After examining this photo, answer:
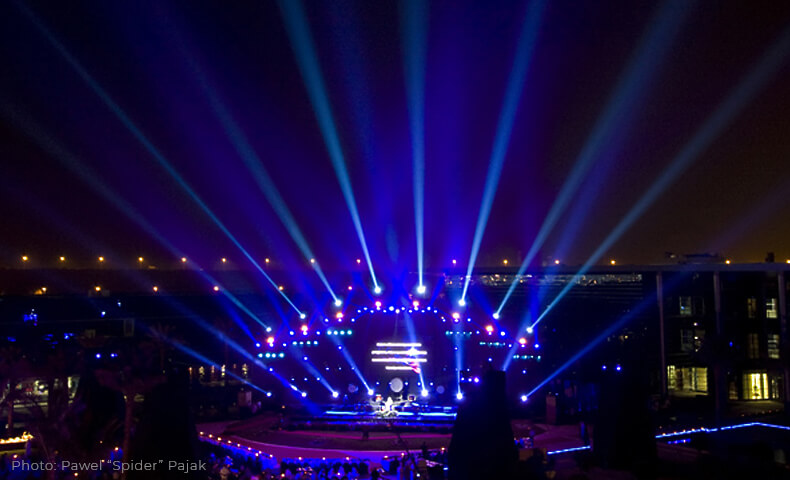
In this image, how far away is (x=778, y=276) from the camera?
19.9m

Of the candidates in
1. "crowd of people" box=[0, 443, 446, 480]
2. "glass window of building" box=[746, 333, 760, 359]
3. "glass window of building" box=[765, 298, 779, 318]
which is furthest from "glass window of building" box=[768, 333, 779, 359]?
"crowd of people" box=[0, 443, 446, 480]

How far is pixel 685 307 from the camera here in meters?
Result: 22.6

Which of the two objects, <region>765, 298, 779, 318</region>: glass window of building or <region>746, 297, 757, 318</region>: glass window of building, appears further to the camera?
<region>746, 297, 757, 318</region>: glass window of building

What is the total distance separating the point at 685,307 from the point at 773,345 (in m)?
3.29

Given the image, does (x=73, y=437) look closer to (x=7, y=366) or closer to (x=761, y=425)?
(x=7, y=366)

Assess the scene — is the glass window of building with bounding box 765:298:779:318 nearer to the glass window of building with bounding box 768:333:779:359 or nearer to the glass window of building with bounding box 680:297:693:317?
the glass window of building with bounding box 768:333:779:359

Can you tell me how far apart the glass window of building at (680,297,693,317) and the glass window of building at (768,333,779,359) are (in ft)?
9.41

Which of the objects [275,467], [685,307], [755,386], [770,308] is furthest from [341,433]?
[770,308]

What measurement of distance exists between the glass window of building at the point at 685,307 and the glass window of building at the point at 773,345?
2.87 metres

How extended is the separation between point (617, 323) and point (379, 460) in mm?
12418

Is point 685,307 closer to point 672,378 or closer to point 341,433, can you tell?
point 672,378

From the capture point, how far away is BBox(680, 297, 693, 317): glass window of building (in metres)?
22.5

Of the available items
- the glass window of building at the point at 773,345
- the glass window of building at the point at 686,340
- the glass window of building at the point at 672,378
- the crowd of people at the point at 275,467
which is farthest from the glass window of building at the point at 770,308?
the crowd of people at the point at 275,467

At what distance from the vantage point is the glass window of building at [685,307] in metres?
22.5
